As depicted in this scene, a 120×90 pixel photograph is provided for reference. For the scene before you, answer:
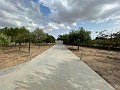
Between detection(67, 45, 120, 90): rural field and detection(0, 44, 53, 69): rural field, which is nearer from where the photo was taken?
detection(67, 45, 120, 90): rural field

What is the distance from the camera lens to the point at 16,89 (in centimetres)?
622

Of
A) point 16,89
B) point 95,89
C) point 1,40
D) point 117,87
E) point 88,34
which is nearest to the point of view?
point 16,89

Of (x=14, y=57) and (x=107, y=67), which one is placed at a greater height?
(x=14, y=57)

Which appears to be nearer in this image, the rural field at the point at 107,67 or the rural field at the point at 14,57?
the rural field at the point at 107,67

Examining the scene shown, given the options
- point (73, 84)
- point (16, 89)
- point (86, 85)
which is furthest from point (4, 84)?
point (86, 85)

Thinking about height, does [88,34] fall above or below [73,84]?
above

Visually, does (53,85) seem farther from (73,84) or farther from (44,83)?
(73,84)

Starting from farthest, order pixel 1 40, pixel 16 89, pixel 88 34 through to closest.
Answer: pixel 88 34, pixel 1 40, pixel 16 89

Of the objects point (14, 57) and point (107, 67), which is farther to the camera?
point (14, 57)

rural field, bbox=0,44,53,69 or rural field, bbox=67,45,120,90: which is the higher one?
rural field, bbox=0,44,53,69

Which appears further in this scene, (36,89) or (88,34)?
(88,34)

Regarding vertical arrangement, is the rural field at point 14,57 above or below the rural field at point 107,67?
above

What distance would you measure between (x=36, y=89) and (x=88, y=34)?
33.2m

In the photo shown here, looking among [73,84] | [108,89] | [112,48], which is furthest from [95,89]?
[112,48]
